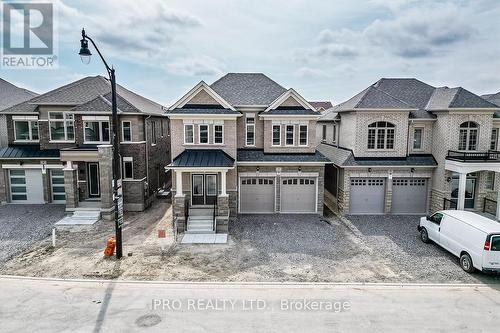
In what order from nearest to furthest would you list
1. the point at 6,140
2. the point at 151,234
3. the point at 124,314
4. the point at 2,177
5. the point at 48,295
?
1. the point at 124,314
2. the point at 48,295
3. the point at 151,234
4. the point at 2,177
5. the point at 6,140

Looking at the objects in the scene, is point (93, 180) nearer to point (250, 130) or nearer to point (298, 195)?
point (250, 130)

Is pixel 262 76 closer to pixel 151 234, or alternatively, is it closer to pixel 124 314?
pixel 151 234

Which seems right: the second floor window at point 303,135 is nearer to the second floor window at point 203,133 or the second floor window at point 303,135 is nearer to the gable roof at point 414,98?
the gable roof at point 414,98

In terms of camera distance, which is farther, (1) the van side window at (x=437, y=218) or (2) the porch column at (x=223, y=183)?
(2) the porch column at (x=223, y=183)

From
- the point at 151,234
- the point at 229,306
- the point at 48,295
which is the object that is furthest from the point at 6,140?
the point at 229,306

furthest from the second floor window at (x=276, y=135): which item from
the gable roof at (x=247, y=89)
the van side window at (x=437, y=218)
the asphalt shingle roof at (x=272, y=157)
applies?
the van side window at (x=437, y=218)

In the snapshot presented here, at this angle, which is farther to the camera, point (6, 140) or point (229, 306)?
point (6, 140)

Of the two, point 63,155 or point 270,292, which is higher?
point 63,155
